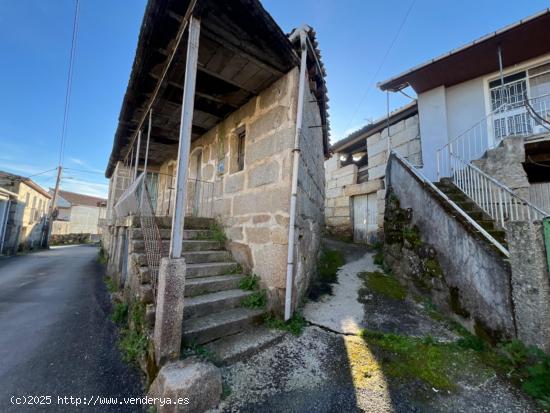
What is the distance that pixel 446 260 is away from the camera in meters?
3.72

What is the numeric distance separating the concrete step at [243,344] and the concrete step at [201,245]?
1766 mm

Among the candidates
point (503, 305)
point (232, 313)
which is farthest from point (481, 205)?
point (232, 313)

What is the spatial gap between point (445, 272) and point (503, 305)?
1045 mm

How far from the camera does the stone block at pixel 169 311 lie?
7.02 ft

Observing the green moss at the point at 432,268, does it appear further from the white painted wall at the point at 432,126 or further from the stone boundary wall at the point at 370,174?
the stone boundary wall at the point at 370,174

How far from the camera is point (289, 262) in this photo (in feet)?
10.5

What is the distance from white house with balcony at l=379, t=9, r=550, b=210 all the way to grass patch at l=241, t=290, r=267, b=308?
5.16 metres

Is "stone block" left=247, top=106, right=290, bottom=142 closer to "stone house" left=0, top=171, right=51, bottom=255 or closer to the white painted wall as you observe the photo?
the white painted wall

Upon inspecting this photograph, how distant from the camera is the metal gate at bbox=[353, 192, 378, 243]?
8711 millimetres

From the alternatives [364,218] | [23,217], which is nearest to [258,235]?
[364,218]

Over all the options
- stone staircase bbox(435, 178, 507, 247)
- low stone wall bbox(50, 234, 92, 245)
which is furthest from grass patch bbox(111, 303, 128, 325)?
low stone wall bbox(50, 234, 92, 245)

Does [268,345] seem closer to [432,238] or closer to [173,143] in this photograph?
[432,238]

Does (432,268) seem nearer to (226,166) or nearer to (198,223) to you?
(226,166)

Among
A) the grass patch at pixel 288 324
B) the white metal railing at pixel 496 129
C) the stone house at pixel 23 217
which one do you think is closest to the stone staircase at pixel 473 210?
the white metal railing at pixel 496 129
